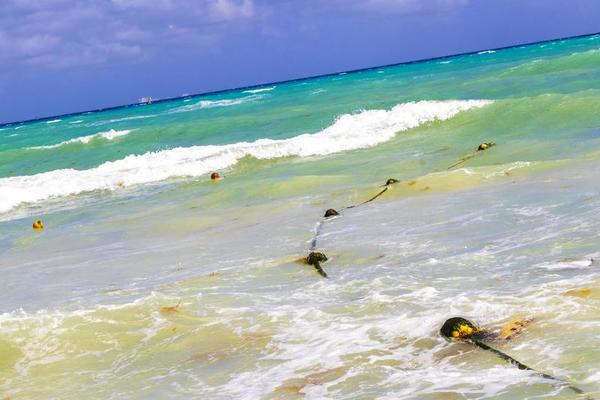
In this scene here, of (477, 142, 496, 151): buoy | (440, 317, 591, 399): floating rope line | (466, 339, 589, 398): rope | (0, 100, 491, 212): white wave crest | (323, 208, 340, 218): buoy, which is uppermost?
(0, 100, 491, 212): white wave crest

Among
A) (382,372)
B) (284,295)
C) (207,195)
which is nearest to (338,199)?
(207,195)

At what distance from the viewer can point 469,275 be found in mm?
5594

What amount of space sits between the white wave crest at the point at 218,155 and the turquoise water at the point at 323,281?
2.42 metres

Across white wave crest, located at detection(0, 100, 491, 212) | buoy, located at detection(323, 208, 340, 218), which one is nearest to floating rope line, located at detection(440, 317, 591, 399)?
buoy, located at detection(323, 208, 340, 218)

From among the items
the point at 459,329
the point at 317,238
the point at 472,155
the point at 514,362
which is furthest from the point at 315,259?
the point at 472,155

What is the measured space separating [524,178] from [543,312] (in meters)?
4.85

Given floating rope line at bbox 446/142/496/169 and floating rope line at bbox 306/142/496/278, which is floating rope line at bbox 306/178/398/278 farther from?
floating rope line at bbox 446/142/496/169

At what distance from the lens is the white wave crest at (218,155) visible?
16.9 m

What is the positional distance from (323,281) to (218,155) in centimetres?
1267

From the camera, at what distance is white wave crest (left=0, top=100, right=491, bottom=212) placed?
16906mm

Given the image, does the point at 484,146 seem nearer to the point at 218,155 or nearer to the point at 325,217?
the point at 325,217

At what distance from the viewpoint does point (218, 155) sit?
727 inches

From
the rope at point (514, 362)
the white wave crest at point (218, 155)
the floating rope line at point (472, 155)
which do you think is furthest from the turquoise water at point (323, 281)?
the white wave crest at point (218, 155)

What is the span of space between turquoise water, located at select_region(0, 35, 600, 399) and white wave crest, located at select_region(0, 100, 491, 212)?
2.42m
